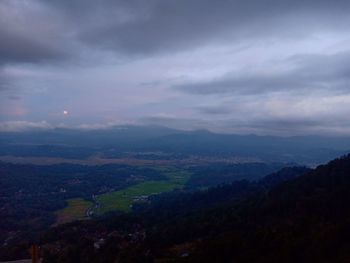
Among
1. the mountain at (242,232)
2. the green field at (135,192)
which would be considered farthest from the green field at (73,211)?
the mountain at (242,232)

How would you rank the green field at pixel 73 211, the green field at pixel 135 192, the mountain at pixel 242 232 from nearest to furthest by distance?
the mountain at pixel 242 232
the green field at pixel 73 211
the green field at pixel 135 192

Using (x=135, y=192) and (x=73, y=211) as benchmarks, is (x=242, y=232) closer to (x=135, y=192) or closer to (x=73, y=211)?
(x=73, y=211)

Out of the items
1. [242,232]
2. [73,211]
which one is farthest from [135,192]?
[242,232]

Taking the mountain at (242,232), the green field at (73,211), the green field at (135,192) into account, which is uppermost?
the mountain at (242,232)

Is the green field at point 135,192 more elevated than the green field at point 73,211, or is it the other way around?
the green field at point 135,192

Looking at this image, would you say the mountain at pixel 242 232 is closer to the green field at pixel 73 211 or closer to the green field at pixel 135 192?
the green field at pixel 73 211

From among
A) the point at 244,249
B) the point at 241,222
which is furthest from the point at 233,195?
the point at 244,249

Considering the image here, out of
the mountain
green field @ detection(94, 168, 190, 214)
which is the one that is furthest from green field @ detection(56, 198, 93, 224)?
the mountain
